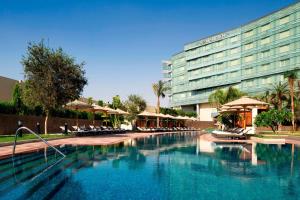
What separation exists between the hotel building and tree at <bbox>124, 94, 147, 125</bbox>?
25700 mm

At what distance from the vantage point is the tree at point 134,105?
48.8 m

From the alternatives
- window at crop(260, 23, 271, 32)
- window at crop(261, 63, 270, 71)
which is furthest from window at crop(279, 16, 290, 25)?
window at crop(261, 63, 270, 71)

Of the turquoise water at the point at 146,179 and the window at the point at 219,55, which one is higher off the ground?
the window at the point at 219,55

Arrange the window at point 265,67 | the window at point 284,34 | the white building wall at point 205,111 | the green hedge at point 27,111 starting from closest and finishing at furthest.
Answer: the green hedge at point 27,111, the window at point 284,34, the window at point 265,67, the white building wall at point 205,111

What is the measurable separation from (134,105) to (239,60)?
3045cm

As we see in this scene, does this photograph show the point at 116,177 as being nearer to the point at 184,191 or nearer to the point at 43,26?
the point at 184,191

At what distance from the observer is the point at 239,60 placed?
68.6 m

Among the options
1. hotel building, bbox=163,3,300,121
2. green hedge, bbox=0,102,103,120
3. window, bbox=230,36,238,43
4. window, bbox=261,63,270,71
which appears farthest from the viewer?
window, bbox=230,36,238,43

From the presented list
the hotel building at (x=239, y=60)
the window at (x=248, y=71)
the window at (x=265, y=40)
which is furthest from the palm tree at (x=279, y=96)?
the window at (x=248, y=71)

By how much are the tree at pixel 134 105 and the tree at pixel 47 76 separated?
24.1 m

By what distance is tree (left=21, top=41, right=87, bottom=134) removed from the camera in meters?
24.0

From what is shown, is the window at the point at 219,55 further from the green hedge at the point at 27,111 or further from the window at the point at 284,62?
the green hedge at the point at 27,111

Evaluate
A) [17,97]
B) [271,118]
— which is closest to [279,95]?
[271,118]

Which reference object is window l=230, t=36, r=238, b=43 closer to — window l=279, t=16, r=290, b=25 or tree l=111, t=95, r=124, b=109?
window l=279, t=16, r=290, b=25
